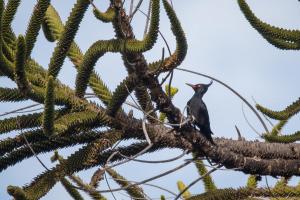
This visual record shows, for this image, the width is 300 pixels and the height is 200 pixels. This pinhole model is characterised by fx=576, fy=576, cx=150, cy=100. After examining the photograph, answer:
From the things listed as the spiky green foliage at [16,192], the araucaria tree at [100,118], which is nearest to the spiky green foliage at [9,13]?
the araucaria tree at [100,118]

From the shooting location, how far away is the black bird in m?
3.40

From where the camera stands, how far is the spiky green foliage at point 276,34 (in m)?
3.99

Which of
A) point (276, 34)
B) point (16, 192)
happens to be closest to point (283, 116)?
point (276, 34)

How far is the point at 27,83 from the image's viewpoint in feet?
9.96

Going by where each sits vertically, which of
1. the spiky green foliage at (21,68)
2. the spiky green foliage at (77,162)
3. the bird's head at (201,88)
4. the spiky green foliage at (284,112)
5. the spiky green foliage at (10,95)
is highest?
the spiky green foliage at (21,68)

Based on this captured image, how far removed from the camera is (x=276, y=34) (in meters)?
4.06

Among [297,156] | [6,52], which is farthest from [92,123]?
[297,156]

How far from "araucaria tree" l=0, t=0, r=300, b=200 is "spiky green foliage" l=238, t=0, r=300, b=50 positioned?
737 millimetres

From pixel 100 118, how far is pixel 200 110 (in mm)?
947

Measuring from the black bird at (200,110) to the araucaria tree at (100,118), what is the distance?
0.11 metres

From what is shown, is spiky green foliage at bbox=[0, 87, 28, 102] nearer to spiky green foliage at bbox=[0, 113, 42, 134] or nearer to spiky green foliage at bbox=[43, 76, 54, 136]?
spiky green foliage at bbox=[0, 113, 42, 134]

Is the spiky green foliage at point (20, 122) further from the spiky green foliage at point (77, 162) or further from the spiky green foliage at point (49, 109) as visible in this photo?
the spiky green foliage at point (49, 109)

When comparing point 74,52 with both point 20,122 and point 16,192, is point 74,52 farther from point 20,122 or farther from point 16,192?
point 16,192

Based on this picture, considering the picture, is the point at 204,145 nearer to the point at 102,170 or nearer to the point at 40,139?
the point at 102,170
